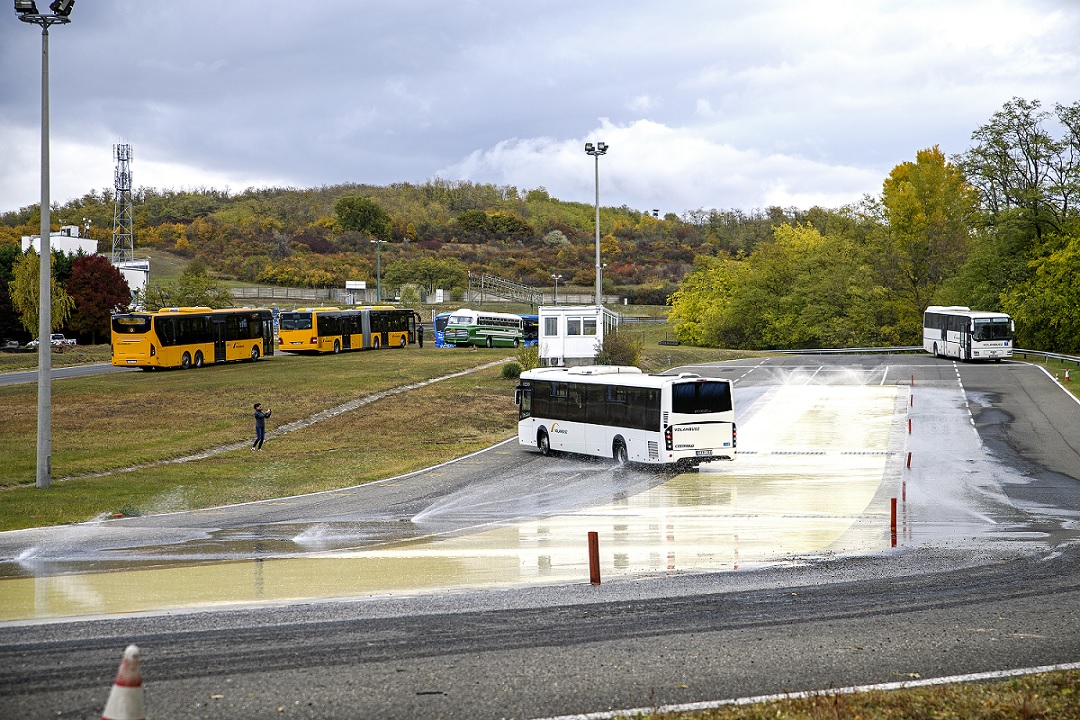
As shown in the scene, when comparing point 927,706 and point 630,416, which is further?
point 630,416

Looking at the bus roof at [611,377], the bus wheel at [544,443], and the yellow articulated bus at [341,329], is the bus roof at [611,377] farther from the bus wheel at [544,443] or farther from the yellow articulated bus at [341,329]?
the yellow articulated bus at [341,329]

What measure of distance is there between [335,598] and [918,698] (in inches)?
314

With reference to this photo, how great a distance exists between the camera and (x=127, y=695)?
19.1 ft

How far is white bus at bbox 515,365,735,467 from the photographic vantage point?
97.4 ft

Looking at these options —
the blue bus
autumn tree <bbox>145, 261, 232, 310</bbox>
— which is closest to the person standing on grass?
the blue bus

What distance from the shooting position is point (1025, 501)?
23781 millimetres

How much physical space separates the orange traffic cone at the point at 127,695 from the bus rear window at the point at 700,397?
2453 cm

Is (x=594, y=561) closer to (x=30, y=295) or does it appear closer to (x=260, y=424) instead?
(x=260, y=424)

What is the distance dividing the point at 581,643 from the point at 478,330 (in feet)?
233

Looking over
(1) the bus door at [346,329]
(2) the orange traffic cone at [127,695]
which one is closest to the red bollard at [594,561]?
(2) the orange traffic cone at [127,695]

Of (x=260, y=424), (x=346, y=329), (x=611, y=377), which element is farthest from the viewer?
(x=346, y=329)

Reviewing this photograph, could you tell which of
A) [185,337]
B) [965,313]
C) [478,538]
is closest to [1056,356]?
[965,313]

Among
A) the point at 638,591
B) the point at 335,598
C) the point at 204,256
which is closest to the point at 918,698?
the point at 638,591

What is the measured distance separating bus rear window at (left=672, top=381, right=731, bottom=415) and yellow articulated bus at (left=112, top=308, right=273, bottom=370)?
38654 mm
